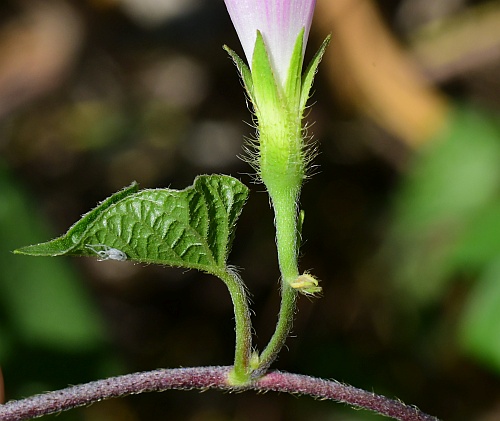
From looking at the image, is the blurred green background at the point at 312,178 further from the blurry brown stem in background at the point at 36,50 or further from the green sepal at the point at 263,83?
the green sepal at the point at 263,83

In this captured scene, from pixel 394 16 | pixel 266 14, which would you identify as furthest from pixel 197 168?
pixel 266 14

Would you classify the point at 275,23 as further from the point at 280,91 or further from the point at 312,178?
the point at 312,178

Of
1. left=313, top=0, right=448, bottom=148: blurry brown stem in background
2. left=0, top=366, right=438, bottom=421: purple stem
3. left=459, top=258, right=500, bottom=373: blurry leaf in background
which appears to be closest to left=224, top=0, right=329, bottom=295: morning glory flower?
left=0, top=366, right=438, bottom=421: purple stem

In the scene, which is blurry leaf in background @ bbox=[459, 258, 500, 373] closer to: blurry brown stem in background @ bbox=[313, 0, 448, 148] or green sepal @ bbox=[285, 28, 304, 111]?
blurry brown stem in background @ bbox=[313, 0, 448, 148]

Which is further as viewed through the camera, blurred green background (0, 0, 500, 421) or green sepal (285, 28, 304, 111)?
blurred green background (0, 0, 500, 421)

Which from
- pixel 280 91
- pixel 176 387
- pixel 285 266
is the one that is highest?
pixel 280 91

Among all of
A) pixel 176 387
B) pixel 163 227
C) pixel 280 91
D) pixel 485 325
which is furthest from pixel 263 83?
pixel 485 325

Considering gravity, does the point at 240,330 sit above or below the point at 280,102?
below
